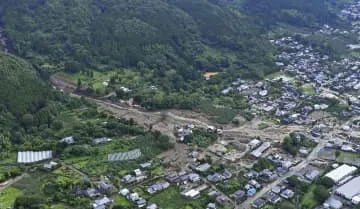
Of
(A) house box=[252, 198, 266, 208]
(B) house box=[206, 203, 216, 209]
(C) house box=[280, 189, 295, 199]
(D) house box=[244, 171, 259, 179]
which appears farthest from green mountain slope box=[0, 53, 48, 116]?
(C) house box=[280, 189, 295, 199]

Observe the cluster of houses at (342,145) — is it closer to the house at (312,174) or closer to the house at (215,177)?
the house at (312,174)

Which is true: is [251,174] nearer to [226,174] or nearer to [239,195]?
[226,174]

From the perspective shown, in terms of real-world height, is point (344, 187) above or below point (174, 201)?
above

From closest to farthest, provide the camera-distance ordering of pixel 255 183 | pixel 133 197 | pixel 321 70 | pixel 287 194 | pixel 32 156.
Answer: pixel 133 197
pixel 287 194
pixel 255 183
pixel 32 156
pixel 321 70

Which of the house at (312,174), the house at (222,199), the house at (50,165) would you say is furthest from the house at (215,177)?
the house at (50,165)

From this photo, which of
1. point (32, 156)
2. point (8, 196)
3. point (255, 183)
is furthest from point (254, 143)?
point (8, 196)

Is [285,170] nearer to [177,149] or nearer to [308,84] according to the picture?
[177,149]
